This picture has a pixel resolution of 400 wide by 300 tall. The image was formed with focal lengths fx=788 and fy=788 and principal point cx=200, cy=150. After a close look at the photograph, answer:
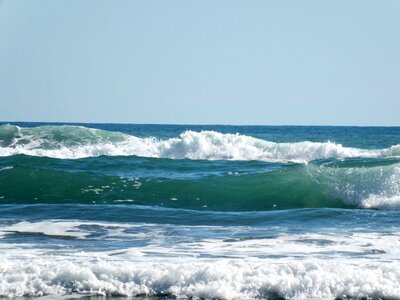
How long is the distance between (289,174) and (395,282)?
11592 mm

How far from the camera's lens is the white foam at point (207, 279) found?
25.5ft

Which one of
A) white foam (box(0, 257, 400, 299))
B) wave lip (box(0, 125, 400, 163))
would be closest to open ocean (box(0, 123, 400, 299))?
white foam (box(0, 257, 400, 299))

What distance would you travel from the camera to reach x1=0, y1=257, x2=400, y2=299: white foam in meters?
7.76

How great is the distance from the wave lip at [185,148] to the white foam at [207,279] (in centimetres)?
2098

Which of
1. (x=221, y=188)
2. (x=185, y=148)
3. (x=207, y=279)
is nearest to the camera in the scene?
(x=207, y=279)

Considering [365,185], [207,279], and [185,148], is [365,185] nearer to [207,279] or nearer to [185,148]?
[207,279]

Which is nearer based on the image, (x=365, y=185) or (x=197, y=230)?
(x=197, y=230)

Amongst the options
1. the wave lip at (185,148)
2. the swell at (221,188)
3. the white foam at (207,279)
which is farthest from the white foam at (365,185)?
the wave lip at (185,148)

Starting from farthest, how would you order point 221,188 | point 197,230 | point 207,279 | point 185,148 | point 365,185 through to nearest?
point 185,148, point 221,188, point 365,185, point 197,230, point 207,279

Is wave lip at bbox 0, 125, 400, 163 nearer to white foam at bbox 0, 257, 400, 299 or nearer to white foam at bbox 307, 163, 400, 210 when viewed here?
white foam at bbox 307, 163, 400, 210

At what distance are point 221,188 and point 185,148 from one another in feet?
39.3

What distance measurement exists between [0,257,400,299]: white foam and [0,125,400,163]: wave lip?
2098 cm

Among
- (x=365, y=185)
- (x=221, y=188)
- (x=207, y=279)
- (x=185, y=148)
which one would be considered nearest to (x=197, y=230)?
(x=207, y=279)

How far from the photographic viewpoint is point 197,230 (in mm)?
12039
